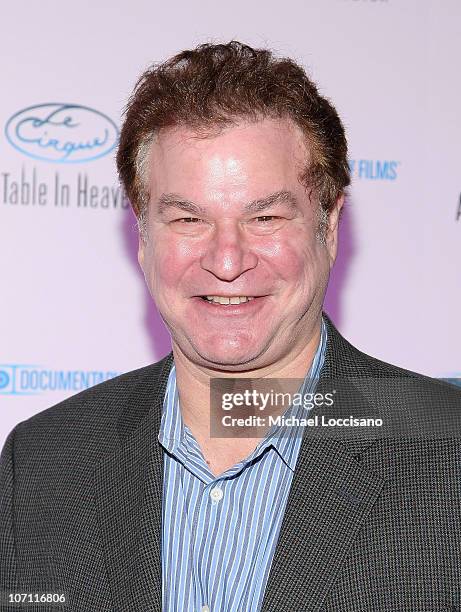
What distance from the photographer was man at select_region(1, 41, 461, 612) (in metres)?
1.83

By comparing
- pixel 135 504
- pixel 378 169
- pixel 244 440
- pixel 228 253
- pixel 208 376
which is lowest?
pixel 135 504

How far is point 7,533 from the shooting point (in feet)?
7.24

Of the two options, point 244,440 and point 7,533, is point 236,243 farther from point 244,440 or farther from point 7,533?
point 7,533

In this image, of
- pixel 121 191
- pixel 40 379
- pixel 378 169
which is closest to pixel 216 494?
pixel 40 379

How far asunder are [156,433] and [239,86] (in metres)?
0.76

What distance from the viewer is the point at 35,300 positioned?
121 inches

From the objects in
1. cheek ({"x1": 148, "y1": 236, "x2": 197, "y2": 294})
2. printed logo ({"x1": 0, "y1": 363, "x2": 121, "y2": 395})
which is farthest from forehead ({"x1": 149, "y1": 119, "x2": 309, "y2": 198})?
printed logo ({"x1": 0, "y1": 363, "x2": 121, "y2": 395})

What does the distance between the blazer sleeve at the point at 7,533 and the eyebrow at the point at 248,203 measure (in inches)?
29.6

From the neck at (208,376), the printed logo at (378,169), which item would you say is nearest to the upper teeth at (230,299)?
the neck at (208,376)

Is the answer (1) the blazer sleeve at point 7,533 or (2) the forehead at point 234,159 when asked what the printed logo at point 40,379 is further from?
(2) the forehead at point 234,159

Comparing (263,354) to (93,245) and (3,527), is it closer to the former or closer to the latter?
(3,527)

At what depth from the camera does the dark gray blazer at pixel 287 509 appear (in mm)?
1802

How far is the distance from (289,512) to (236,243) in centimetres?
53

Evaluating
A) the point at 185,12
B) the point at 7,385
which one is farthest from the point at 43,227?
the point at 185,12
